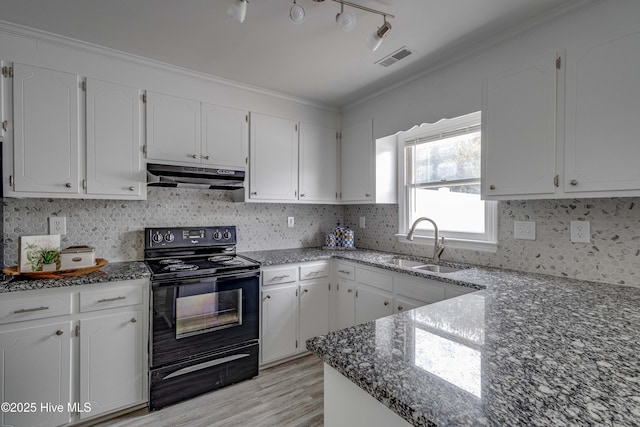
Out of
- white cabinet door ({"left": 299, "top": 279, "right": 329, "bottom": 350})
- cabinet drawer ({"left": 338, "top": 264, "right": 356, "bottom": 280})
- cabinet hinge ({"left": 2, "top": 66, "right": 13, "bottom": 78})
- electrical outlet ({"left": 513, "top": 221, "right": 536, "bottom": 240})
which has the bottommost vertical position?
white cabinet door ({"left": 299, "top": 279, "right": 329, "bottom": 350})

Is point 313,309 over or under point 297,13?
under

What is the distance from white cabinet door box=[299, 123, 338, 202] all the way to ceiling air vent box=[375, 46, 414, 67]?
3.37 ft

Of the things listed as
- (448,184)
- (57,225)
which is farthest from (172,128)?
(448,184)

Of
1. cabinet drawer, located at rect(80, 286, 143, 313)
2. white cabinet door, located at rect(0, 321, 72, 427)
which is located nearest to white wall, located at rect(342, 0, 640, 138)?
cabinet drawer, located at rect(80, 286, 143, 313)

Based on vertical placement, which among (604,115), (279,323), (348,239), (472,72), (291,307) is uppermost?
Answer: (472,72)

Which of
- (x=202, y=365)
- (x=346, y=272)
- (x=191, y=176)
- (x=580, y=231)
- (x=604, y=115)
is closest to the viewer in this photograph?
(x=604, y=115)

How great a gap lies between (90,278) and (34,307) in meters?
0.28

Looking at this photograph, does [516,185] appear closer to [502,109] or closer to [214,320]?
[502,109]

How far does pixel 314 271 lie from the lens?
2758 mm

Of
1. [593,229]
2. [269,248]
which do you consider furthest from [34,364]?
[593,229]

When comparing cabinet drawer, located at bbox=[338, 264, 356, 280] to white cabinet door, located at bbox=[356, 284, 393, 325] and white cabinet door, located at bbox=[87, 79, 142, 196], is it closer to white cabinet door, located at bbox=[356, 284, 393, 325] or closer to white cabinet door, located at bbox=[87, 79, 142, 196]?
white cabinet door, located at bbox=[356, 284, 393, 325]

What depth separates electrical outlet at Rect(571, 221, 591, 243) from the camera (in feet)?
5.81

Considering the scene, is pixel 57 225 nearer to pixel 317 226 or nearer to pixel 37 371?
pixel 37 371

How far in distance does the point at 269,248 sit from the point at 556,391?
2679 mm
